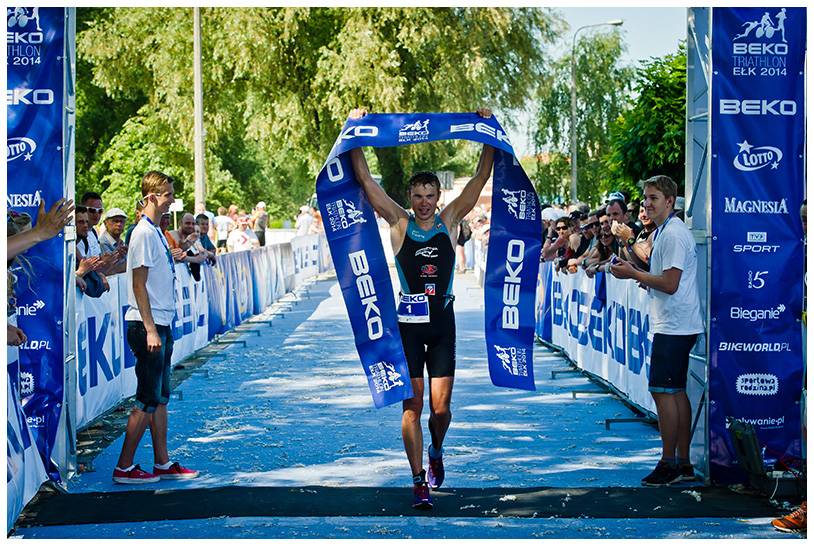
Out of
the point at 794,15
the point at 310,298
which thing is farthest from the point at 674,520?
the point at 310,298

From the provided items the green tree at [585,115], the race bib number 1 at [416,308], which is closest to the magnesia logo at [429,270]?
the race bib number 1 at [416,308]

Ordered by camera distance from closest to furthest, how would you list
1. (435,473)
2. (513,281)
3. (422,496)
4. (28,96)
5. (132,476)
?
(422,496) → (435,473) → (28,96) → (513,281) → (132,476)

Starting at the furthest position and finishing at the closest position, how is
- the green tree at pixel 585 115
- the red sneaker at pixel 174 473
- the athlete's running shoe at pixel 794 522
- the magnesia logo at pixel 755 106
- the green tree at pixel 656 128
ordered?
the green tree at pixel 585 115 → the green tree at pixel 656 128 → the red sneaker at pixel 174 473 → the magnesia logo at pixel 755 106 → the athlete's running shoe at pixel 794 522

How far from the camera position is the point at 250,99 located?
122 feet

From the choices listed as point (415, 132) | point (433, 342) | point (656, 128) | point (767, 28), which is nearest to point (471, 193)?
point (415, 132)

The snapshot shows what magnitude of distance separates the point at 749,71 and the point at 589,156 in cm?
4230

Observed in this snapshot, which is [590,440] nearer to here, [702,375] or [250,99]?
[702,375]

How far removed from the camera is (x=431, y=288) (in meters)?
7.72

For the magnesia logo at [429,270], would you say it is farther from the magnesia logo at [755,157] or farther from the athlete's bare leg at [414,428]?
the magnesia logo at [755,157]

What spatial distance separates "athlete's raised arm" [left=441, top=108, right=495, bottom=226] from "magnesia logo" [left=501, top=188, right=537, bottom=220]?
203 millimetres

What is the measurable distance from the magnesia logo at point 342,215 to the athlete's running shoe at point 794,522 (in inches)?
122

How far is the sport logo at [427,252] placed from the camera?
7727 mm

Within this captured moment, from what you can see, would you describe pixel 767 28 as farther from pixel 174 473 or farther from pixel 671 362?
pixel 174 473

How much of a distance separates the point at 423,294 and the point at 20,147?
2.78 m
